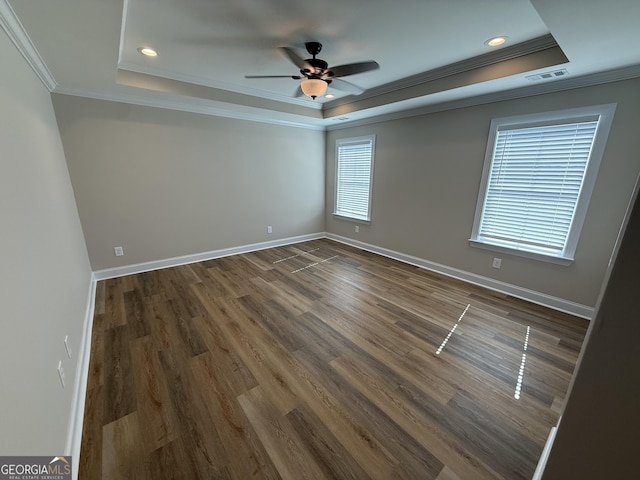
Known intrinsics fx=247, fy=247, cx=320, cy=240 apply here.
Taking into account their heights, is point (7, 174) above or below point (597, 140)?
below

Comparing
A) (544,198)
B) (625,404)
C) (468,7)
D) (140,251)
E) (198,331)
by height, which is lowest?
(198,331)

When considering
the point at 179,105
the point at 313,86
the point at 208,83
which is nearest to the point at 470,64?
the point at 313,86

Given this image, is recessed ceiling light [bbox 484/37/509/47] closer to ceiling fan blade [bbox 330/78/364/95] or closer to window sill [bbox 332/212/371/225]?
ceiling fan blade [bbox 330/78/364/95]

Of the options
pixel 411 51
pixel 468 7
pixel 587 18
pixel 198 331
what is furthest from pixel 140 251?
pixel 587 18

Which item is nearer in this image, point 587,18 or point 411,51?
point 587,18

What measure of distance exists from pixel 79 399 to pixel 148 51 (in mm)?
2974

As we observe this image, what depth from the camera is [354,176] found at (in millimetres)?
4801

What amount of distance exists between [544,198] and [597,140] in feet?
2.08

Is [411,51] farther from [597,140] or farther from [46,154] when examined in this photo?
[46,154]

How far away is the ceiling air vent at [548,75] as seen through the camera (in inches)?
87.2

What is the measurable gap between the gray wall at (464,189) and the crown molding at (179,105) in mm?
1449

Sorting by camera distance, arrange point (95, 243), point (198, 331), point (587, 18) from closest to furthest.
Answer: point (587, 18), point (198, 331), point (95, 243)

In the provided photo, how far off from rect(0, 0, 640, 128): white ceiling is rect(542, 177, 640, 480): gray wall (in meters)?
1.60

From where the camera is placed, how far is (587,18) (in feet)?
4.83
